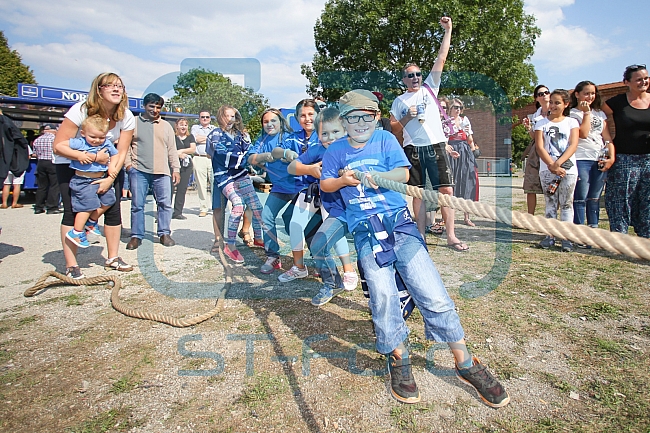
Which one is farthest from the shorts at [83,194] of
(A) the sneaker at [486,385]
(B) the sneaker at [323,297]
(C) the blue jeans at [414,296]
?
(A) the sneaker at [486,385]

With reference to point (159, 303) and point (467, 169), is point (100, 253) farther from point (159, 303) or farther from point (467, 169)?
point (467, 169)

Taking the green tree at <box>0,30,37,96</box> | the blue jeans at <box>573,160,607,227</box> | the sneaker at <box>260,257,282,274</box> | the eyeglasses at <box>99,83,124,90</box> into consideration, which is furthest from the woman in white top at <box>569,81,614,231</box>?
the green tree at <box>0,30,37,96</box>

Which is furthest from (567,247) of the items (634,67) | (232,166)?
(232,166)

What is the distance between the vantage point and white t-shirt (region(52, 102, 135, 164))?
3801 millimetres

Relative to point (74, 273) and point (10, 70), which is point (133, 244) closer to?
point (74, 273)

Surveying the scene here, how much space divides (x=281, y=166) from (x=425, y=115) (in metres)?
1.69

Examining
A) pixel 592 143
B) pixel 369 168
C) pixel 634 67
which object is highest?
pixel 634 67

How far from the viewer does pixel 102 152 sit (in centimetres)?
394

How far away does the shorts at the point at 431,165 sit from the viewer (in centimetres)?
441

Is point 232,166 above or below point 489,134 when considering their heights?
below

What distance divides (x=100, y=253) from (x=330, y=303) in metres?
3.43

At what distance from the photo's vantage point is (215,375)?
2258 millimetres

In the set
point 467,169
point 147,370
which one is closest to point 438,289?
point 147,370

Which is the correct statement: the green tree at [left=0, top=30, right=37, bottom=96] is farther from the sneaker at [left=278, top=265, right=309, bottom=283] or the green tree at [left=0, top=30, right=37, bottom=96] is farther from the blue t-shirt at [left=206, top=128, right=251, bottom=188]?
the sneaker at [left=278, top=265, right=309, bottom=283]
